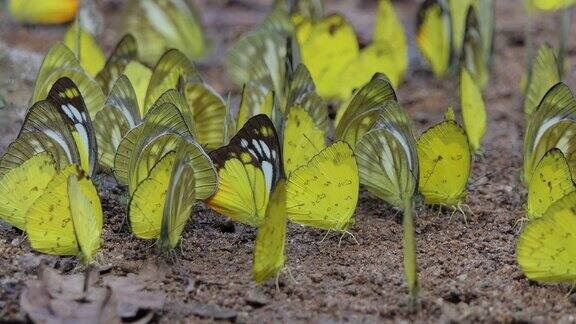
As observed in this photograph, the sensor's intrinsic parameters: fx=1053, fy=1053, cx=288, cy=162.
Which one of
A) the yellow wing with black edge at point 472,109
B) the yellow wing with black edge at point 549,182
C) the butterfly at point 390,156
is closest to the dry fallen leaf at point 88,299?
the butterfly at point 390,156

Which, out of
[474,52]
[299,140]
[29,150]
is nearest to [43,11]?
[474,52]

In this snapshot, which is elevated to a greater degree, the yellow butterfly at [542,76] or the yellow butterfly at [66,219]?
the yellow butterfly at [542,76]

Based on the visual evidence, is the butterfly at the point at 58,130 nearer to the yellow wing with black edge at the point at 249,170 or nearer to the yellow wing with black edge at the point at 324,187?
the yellow wing with black edge at the point at 249,170

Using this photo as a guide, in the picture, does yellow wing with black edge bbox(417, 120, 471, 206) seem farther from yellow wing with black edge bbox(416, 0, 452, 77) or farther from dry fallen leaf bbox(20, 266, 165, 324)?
yellow wing with black edge bbox(416, 0, 452, 77)

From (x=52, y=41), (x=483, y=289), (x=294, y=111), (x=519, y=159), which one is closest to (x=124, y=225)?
(x=294, y=111)

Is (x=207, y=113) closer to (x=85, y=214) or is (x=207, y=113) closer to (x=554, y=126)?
(x=85, y=214)

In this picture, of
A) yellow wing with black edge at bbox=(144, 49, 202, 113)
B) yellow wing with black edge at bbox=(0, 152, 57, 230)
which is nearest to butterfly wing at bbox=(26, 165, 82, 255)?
yellow wing with black edge at bbox=(0, 152, 57, 230)
